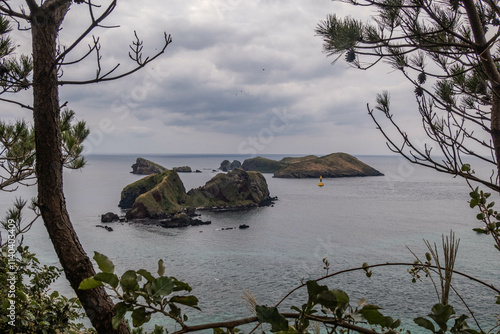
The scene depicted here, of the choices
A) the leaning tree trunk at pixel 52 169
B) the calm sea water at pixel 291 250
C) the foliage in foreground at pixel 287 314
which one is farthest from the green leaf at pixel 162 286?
the calm sea water at pixel 291 250

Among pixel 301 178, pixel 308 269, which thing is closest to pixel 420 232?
pixel 308 269

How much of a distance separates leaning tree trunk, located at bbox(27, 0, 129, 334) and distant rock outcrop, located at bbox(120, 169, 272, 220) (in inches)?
2122

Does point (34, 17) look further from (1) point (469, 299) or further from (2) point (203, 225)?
(2) point (203, 225)

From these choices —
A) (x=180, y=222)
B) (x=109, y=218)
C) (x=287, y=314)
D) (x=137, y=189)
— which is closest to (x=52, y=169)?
(x=287, y=314)

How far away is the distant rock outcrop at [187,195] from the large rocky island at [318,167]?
5698 centimetres

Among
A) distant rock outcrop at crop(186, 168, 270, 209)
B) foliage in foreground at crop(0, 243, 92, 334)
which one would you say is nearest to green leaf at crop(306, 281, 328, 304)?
foliage in foreground at crop(0, 243, 92, 334)

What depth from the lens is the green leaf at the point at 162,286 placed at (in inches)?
42.4

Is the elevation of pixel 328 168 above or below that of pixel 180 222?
above

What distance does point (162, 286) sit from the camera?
109 centimetres

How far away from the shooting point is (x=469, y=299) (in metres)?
23.8

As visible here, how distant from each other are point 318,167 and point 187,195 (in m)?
76.6

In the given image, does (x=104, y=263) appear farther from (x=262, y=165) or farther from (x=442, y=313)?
(x=262, y=165)
